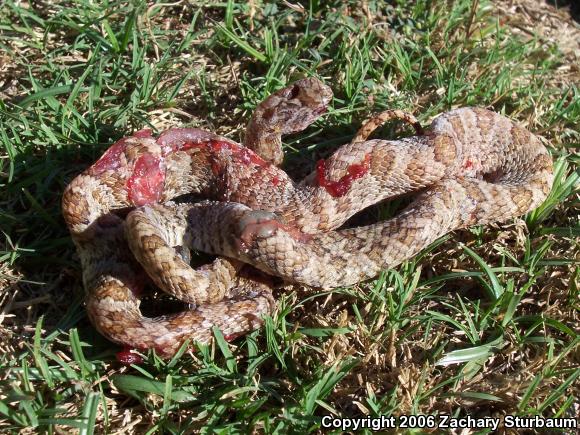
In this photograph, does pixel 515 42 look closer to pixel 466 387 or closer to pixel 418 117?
pixel 418 117

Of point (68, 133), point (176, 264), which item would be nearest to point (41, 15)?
point (68, 133)

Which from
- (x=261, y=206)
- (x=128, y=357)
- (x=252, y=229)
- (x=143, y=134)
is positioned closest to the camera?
(x=128, y=357)

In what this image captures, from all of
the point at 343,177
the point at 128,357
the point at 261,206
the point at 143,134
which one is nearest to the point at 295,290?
the point at 261,206

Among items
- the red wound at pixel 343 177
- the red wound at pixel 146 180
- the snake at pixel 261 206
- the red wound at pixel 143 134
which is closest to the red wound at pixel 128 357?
the snake at pixel 261 206

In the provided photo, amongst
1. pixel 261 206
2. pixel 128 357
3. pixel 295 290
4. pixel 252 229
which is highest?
pixel 252 229

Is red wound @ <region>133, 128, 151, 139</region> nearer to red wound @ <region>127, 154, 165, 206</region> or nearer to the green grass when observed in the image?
red wound @ <region>127, 154, 165, 206</region>

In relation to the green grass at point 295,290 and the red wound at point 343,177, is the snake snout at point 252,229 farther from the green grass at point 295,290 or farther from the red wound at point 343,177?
the red wound at point 343,177

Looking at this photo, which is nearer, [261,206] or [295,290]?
[295,290]

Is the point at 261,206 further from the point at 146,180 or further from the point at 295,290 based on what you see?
the point at 146,180
